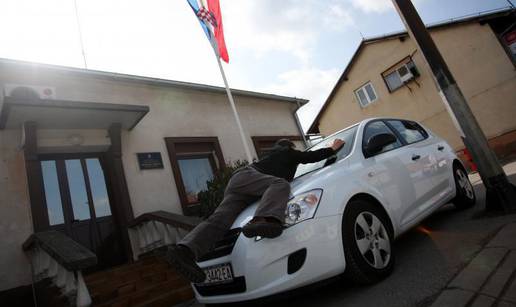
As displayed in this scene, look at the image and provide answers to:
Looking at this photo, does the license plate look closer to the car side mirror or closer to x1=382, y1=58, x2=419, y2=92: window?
the car side mirror

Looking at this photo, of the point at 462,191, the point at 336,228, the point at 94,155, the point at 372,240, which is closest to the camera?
the point at 336,228

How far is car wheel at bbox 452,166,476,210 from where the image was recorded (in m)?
4.54

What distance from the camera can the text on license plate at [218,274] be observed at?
261 centimetres

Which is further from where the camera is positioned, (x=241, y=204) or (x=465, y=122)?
(x=465, y=122)

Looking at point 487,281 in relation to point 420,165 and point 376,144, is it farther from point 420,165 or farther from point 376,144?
point 420,165

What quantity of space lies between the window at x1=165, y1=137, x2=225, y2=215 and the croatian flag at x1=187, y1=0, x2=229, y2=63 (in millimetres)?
2402

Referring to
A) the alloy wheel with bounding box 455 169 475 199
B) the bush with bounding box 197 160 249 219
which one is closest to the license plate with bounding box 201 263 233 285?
the alloy wheel with bounding box 455 169 475 199

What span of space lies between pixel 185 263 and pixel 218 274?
0.31 metres

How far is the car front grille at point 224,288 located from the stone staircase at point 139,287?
153cm

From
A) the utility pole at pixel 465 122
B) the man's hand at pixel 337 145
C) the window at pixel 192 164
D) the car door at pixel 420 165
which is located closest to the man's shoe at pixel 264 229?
the man's hand at pixel 337 145

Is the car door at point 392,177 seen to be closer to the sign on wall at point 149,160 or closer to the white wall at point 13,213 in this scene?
the sign on wall at point 149,160

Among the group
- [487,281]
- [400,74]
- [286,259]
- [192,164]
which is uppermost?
[400,74]

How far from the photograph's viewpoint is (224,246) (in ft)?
9.03

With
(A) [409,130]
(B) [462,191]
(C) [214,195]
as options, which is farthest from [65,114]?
(B) [462,191]
